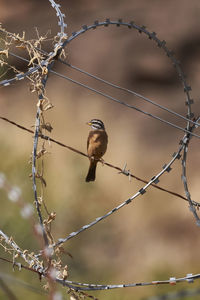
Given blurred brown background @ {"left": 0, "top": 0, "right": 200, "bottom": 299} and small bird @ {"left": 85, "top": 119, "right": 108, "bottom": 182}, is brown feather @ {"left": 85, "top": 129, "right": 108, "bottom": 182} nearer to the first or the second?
small bird @ {"left": 85, "top": 119, "right": 108, "bottom": 182}

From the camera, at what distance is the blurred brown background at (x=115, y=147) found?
45.6 ft

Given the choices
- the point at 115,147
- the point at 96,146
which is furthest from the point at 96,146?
the point at 115,147

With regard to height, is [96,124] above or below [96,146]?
above

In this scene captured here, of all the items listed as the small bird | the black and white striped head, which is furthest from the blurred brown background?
the black and white striped head

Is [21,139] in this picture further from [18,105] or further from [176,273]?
[176,273]

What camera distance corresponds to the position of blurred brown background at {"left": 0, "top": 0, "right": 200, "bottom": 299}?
13.9m

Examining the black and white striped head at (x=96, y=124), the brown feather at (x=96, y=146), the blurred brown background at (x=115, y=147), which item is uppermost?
the blurred brown background at (x=115, y=147)

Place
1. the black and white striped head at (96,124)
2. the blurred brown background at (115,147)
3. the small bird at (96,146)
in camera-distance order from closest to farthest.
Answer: the small bird at (96,146)
the black and white striped head at (96,124)
the blurred brown background at (115,147)

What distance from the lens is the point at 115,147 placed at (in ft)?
56.3

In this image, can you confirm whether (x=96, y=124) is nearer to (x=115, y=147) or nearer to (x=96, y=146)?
(x=96, y=146)

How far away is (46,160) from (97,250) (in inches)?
115

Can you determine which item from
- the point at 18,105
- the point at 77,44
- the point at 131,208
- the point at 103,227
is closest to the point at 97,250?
the point at 103,227

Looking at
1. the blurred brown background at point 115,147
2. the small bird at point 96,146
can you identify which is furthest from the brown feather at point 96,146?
the blurred brown background at point 115,147

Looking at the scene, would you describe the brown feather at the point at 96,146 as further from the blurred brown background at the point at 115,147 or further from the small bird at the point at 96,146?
the blurred brown background at the point at 115,147
